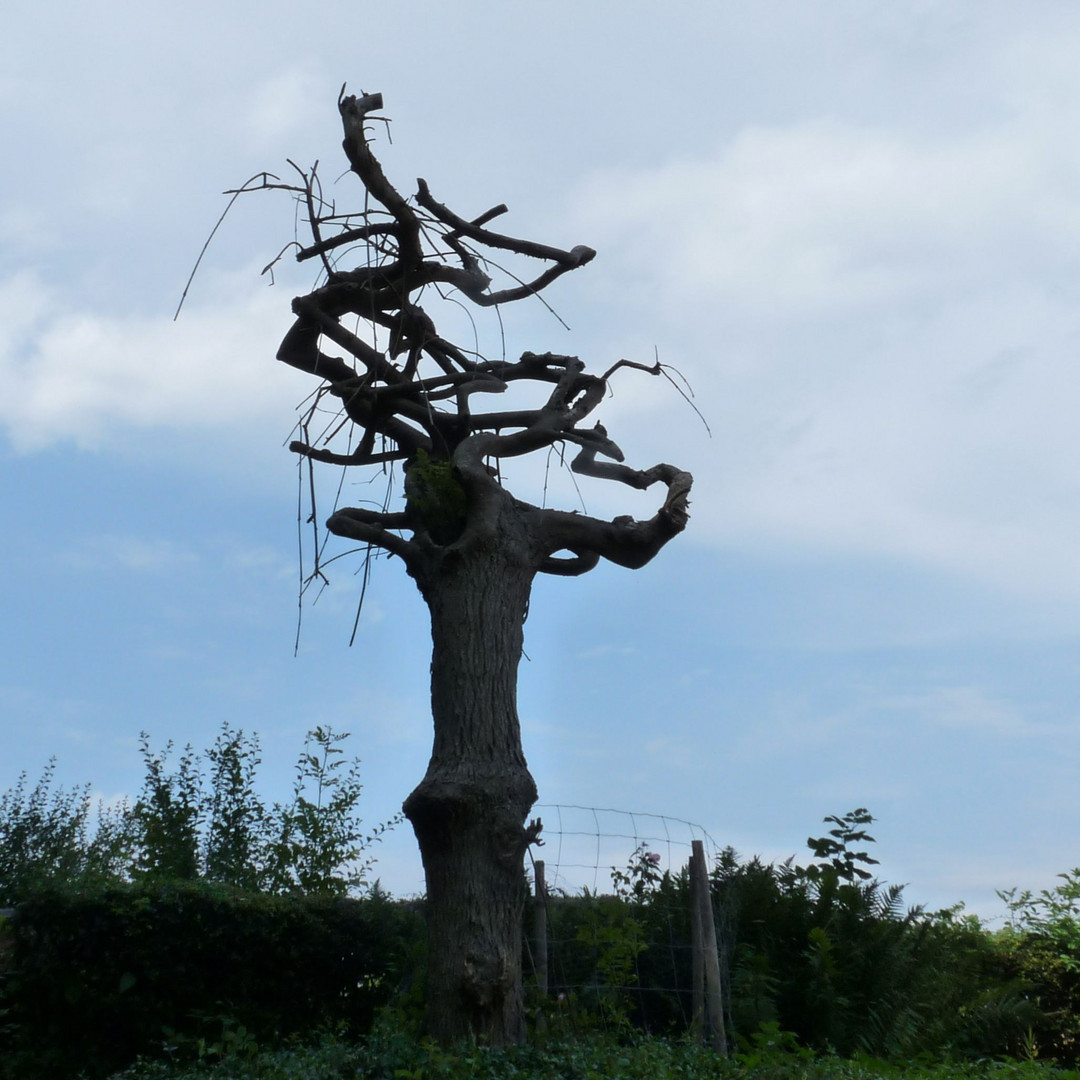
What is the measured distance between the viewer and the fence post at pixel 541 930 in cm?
754

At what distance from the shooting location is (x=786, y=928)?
27.2 ft

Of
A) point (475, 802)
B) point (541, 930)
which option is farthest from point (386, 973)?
point (475, 802)

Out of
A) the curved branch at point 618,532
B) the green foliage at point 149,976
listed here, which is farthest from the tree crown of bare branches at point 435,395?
the green foliage at point 149,976

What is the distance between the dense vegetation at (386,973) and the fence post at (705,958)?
0.50ft

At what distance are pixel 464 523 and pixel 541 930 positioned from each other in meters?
3.11

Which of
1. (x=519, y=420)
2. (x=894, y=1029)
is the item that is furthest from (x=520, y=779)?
(x=894, y=1029)

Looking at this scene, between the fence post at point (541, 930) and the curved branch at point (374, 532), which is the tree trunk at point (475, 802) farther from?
the fence post at point (541, 930)

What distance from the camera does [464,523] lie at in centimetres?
702

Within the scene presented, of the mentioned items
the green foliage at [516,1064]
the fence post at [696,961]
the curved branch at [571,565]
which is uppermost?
the curved branch at [571,565]

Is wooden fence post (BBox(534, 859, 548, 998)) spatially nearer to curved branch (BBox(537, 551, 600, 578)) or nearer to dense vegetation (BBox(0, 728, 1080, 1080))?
dense vegetation (BBox(0, 728, 1080, 1080))

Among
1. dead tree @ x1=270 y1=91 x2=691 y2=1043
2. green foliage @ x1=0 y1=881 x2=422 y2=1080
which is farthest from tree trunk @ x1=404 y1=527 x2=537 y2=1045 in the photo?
green foliage @ x1=0 y1=881 x2=422 y2=1080

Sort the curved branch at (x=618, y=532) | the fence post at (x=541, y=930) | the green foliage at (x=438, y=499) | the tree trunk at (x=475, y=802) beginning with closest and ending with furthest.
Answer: the tree trunk at (x=475, y=802), the green foliage at (x=438, y=499), the curved branch at (x=618, y=532), the fence post at (x=541, y=930)

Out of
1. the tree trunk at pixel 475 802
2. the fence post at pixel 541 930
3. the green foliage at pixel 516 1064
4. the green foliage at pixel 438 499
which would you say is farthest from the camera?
the fence post at pixel 541 930

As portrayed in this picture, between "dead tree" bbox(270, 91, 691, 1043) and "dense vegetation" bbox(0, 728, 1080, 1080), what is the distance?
692 millimetres
